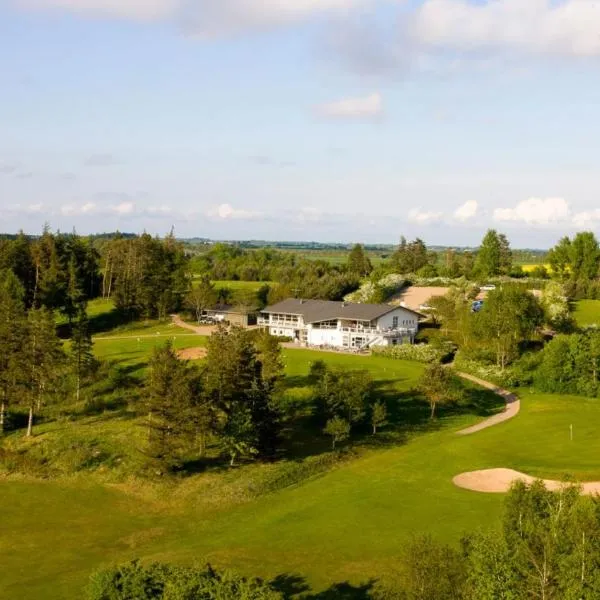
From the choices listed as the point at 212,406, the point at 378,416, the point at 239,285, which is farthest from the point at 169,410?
the point at 239,285

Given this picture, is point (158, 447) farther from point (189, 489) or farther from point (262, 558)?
point (262, 558)

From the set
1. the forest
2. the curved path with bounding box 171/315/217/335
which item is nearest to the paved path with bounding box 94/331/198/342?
the forest

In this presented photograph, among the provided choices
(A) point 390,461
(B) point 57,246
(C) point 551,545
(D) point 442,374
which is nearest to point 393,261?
(B) point 57,246

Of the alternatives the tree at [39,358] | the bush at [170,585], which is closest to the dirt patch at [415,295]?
the tree at [39,358]

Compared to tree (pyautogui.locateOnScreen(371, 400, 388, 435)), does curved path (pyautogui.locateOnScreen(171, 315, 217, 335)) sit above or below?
above

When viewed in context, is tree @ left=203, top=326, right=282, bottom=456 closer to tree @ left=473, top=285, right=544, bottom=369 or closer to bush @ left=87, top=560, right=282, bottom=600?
bush @ left=87, top=560, right=282, bottom=600

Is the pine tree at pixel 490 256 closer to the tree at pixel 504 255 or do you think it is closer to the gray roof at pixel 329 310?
the tree at pixel 504 255

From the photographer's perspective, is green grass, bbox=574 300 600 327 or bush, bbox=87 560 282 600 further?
green grass, bbox=574 300 600 327
